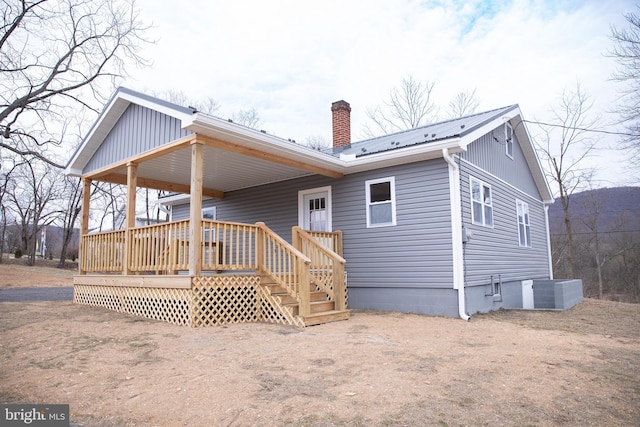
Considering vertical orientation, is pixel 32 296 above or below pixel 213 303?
below

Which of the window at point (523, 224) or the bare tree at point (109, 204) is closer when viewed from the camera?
the window at point (523, 224)

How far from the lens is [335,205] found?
34.2ft

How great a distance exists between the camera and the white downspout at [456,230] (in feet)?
27.6

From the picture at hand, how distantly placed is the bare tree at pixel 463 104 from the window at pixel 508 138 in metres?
14.0

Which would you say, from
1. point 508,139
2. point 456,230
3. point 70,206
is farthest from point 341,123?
point 70,206

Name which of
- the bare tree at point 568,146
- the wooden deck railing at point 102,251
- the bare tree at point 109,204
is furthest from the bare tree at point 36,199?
the bare tree at point 568,146

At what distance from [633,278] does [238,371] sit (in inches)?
1122

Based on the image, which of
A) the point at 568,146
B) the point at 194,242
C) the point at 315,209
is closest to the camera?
the point at 194,242

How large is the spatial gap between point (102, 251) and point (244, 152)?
4439 mm

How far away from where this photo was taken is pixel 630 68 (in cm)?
1494

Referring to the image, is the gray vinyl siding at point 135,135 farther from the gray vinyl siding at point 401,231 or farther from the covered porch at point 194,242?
the gray vinyl siding at point 401,231

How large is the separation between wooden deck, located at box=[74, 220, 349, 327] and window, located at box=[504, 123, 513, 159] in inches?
274

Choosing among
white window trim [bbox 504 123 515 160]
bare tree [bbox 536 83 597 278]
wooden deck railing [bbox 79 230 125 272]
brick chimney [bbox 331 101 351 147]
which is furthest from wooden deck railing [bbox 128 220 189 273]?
bare tree [bbox 536 83 597 278]

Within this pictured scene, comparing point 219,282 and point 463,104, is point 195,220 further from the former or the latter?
point 463,104
